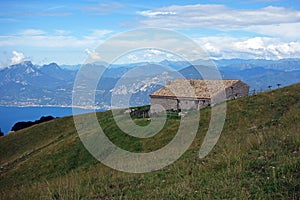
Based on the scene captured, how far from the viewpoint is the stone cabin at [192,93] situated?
180ft

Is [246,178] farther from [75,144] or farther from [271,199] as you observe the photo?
[75,144]

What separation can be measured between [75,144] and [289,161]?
30460 mm

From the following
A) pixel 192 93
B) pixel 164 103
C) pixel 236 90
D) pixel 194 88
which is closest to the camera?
pixel 192 93

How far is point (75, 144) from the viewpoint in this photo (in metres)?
37.6

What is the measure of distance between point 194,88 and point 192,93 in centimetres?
228

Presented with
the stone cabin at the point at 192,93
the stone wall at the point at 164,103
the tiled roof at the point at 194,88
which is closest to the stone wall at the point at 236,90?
the stone cabin at the point at 192,93

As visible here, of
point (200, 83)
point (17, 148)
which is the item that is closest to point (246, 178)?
point (17, 148)

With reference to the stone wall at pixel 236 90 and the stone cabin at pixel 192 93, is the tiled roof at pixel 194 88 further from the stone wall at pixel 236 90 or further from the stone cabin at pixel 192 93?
the stone wall at pixel 236 90

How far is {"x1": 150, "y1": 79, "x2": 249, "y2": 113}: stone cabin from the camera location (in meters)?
54.9

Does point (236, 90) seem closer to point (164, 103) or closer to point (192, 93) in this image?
point (192, 93)

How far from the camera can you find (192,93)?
55.6 m

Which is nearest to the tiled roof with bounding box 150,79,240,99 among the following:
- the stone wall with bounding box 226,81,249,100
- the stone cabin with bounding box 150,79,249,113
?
the stone cabin with bounding box 150,79,249,113

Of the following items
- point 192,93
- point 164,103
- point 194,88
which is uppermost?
point 194,88

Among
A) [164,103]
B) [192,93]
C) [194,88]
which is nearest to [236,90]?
[194,88]
